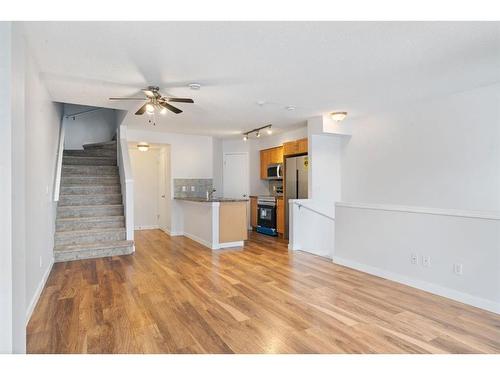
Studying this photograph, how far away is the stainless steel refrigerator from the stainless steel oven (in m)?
0.46

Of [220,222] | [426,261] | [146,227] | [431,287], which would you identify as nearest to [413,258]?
[426,261]

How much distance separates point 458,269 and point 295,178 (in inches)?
137

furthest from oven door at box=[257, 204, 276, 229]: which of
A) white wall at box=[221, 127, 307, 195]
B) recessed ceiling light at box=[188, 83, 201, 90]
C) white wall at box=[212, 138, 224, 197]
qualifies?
recessed ceiling light at box=[188, 83, 201, 90]

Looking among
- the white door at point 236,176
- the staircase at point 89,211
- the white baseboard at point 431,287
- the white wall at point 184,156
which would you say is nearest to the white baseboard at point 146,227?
the white wall at point 184,156

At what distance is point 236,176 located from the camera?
25.4ft

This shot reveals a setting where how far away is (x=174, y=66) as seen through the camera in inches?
114

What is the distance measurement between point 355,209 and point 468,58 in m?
2.19

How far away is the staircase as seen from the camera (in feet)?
15.6

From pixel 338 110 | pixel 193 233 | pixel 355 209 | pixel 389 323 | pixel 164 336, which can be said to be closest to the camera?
pixel 164 336

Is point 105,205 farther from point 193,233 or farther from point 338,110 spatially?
point 338,110

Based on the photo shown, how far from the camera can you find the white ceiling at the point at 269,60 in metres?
2.20

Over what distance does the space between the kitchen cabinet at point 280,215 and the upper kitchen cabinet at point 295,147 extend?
107 centimetres

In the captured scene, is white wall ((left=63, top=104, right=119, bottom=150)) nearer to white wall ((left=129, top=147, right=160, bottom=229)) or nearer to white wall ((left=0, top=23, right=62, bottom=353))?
white wall ((left=129, top=147, right=160, bottom=229))
